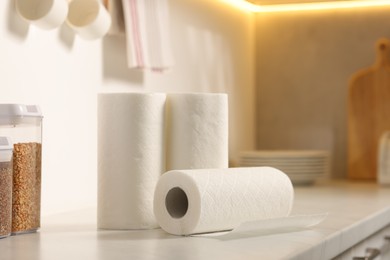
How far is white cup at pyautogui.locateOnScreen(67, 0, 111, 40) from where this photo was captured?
5.32 feet

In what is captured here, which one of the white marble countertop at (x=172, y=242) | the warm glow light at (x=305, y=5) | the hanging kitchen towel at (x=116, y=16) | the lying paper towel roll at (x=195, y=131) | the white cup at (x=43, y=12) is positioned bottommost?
the white marble countertop at (x=172, y=242)

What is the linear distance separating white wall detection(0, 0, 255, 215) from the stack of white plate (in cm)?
27

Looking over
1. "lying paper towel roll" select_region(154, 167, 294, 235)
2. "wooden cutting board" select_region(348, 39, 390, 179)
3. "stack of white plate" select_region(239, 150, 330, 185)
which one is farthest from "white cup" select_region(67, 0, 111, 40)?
"wooden cutting board" select_region(348, 39, 390, 179)

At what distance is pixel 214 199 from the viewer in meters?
1.23

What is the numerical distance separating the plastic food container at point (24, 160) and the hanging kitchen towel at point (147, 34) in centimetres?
58

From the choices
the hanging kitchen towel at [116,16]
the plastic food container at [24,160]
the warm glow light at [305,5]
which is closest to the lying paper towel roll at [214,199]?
the plastic food container at [24,160]

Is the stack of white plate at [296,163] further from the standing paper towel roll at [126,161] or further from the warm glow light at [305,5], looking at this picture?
the standing paper towel roll at [126,161]

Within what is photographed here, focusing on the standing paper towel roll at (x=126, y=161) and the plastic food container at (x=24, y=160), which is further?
the standing paper towel roll at (x=126, y=161)

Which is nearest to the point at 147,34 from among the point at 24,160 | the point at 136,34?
the point at 136,34

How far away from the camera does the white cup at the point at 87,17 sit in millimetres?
1620

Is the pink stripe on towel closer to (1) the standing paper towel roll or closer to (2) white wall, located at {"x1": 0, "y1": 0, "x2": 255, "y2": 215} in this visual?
(2) white wall, located at {"x1": 0, "y1": 0, "x2": 255, "y2": 215}

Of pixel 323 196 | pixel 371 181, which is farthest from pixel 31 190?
pixel 371 181

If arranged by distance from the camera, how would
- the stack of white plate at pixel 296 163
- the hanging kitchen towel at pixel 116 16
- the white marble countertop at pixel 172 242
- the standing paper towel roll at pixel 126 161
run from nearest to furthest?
the white marble countertop at pixel 172 242 → the standing paper towel roll at pixel 126 161 → the hanging kitchen towel at pixel 116 16 → the stack of white plate at pixel 296 163

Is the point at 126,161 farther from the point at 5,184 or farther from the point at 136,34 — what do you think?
the point at 136,34
